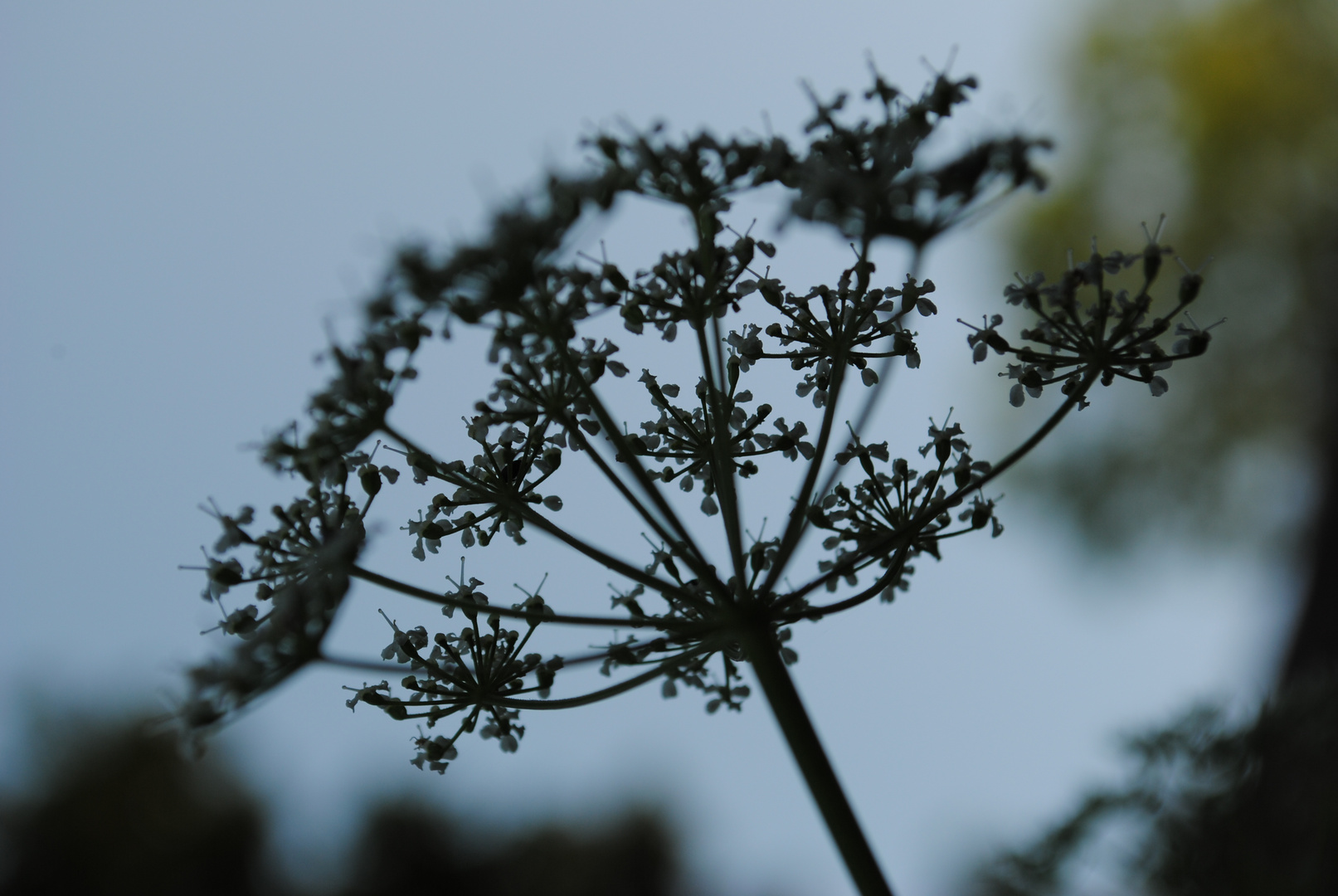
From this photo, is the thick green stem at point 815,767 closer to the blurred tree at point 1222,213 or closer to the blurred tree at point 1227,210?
the blurred tree at point 1227,210

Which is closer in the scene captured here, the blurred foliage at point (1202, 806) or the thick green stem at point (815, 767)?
the thick green stem at point (815, 767)

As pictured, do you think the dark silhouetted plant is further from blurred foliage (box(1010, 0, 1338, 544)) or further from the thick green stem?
blurred foliage (box(1010, 0, 1338, 544))

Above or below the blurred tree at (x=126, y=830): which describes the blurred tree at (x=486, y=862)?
below

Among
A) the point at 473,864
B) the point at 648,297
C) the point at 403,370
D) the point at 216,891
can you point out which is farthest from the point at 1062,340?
the point at 216,891

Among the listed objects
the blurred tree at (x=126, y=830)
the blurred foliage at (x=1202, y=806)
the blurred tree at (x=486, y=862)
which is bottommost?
the blurred foliage at (x=1202, y=806)

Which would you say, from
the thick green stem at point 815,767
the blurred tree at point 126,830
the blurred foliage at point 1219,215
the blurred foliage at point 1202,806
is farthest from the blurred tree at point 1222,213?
the thick green stem at point 815,767

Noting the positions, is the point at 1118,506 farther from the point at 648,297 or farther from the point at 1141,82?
the point at 648,297

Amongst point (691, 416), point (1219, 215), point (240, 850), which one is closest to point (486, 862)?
point (240, 850)
